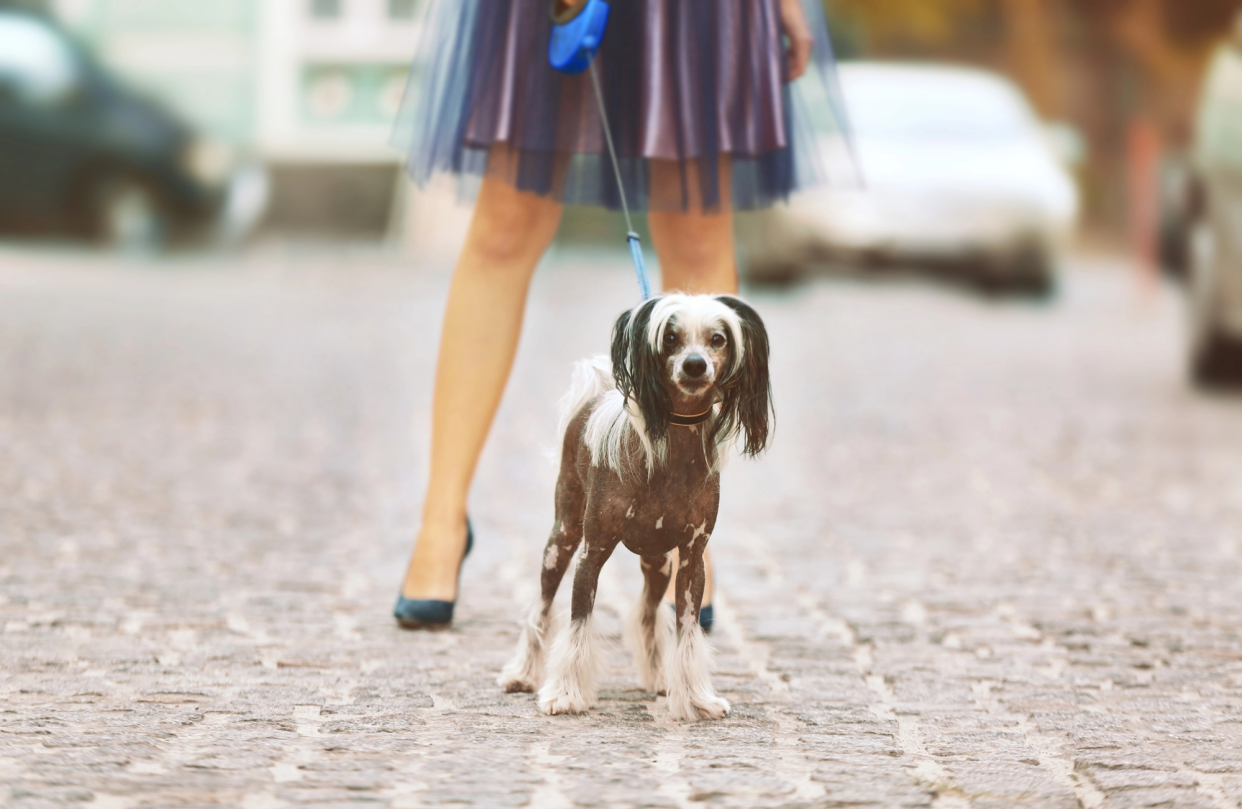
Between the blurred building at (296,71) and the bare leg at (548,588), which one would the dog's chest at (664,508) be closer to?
the bare leg at (548,588)

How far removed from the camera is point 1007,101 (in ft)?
50.1

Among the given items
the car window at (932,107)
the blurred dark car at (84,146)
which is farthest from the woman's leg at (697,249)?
the blurred dark car at (84,146)

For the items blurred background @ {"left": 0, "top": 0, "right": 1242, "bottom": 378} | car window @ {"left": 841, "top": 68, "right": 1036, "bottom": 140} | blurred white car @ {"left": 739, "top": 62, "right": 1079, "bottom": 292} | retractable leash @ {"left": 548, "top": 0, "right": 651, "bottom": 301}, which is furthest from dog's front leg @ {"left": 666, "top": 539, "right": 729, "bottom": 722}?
car window @ {"left": 841, "top": 68, "right": 1036, "bottom": 140}

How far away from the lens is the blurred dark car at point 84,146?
1628cm

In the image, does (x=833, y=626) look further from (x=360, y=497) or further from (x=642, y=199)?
(x=360, y=497)

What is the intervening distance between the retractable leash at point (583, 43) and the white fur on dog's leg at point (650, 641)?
0.64 m

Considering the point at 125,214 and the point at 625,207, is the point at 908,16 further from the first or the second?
the point at 625,207

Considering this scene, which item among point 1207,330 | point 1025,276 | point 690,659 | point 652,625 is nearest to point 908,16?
point 1025,276

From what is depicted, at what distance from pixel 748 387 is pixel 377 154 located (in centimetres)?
1969

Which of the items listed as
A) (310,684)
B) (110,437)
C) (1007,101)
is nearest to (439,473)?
(310,684)

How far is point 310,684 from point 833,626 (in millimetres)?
1245

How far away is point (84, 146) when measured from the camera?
1636 centimetres

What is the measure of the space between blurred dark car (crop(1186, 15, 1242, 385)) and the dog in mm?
5973

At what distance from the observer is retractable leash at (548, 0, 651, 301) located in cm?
349
